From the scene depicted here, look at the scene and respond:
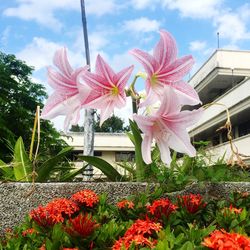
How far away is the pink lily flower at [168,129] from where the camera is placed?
914mm

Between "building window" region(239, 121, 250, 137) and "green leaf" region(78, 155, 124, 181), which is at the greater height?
"building window" region(239, 121, 250, 137)

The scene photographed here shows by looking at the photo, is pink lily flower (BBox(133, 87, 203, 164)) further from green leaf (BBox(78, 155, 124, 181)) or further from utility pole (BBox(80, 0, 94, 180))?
green leaf (BBox(78, 155, 124, 181))

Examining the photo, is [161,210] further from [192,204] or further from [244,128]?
[244,128]

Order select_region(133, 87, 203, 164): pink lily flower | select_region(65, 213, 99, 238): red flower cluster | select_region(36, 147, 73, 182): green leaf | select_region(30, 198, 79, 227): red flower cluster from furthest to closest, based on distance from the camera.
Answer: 1. select_region(36, 147, 73, 182): green leaf
2. select_region(30, 198, 79, 227): red flower cluster
3. select_region(65, 213, 99, 238): red flower cluster
4. select_region(133, 87, 203, 164): pink lily flower

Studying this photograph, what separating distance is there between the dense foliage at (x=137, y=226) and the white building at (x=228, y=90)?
20218 mm

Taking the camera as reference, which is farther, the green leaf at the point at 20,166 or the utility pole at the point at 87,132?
the green leaf at the point at 20,166

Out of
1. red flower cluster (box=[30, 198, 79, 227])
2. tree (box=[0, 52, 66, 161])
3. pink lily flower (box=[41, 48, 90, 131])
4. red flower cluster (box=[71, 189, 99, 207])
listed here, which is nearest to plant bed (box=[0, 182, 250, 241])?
red flower cluster (box=[71, 189, 99, 207])

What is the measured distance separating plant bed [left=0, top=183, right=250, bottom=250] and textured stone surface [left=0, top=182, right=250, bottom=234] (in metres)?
0.01

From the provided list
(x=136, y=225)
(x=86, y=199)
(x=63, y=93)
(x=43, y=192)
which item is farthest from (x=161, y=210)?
(x=63, y=93)

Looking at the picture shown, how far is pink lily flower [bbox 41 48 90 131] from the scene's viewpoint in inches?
39.0

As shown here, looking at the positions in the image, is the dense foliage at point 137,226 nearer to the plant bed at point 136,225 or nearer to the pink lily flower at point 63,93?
the plant bed at point 136,225

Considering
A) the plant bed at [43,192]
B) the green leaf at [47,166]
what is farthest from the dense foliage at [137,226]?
the green leaf at [47,166]

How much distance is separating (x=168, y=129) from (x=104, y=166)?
99.2 inches

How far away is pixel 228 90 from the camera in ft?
86.6
